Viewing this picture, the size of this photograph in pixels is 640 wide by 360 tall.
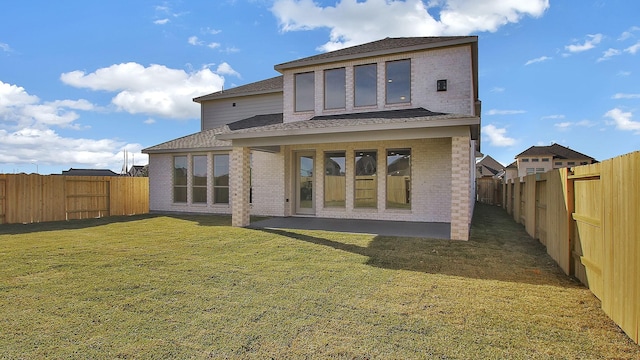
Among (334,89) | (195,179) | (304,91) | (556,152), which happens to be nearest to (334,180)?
(334,89)

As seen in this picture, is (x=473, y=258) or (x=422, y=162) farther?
(x=422, y=162)

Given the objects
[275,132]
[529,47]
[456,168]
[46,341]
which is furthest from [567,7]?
[46,341]

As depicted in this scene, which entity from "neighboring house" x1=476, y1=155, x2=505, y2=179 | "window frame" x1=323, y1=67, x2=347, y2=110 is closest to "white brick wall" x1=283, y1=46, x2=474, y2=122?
"window frame" x1=323, y1=67, x2=347, y2=110

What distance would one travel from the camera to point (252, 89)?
59.9ft

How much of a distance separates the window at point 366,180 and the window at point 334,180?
20.3 inches

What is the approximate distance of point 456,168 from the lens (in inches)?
332

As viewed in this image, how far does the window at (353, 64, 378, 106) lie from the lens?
12.7m

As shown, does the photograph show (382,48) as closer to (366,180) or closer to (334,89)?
(334,89)

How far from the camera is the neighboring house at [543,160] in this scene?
44.2m

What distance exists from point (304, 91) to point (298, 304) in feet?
36.3

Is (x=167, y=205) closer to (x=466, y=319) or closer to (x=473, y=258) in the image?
(x=473, y=258)

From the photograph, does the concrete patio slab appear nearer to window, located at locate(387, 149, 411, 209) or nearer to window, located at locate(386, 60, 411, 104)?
window, located at locate(387, 149, 411, 209)

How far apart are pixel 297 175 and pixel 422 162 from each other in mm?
4910

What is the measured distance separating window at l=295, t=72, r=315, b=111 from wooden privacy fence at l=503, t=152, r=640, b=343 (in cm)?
903
